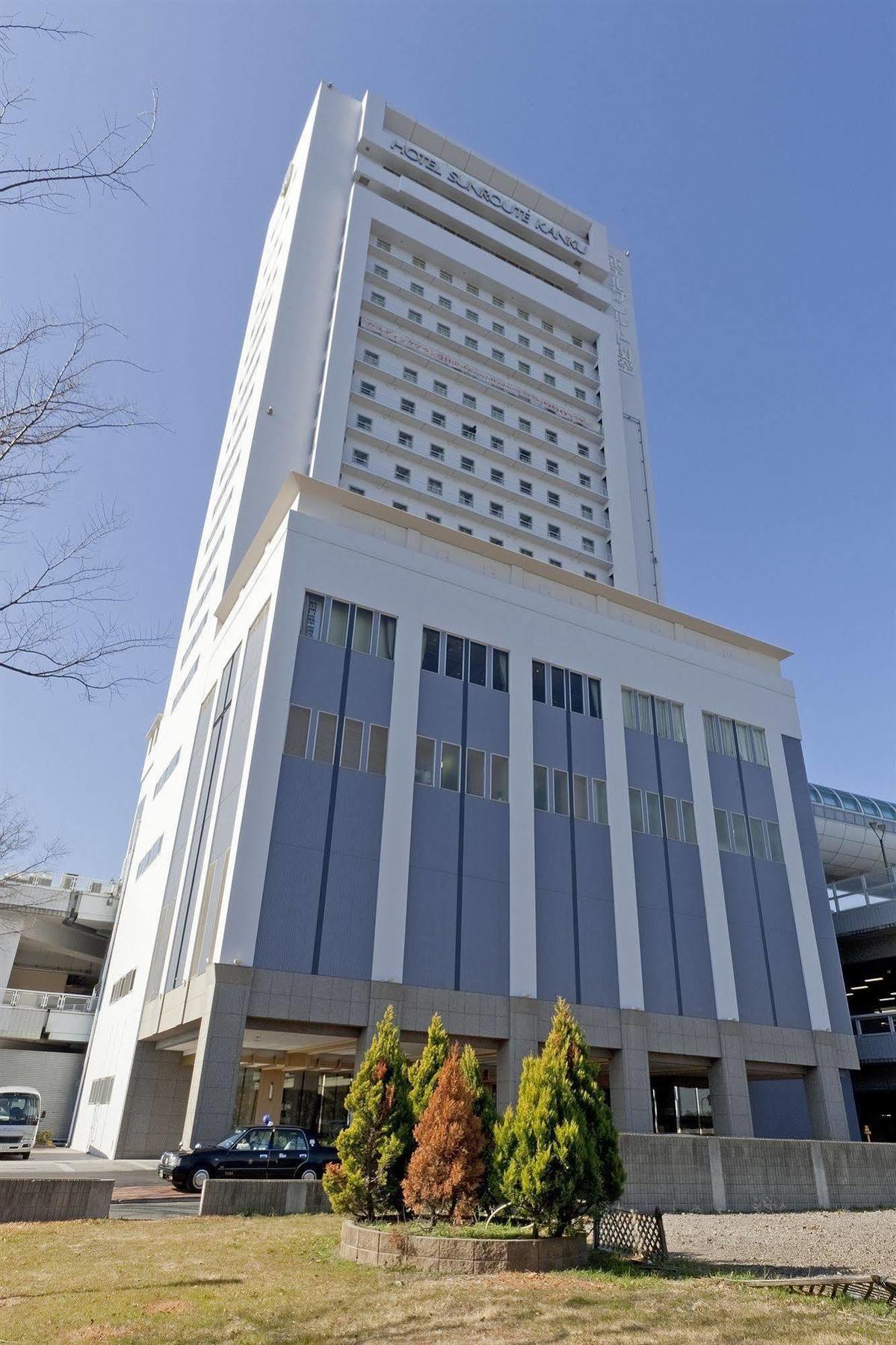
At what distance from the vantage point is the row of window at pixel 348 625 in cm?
2914

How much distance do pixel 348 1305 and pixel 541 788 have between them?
74.4 feet

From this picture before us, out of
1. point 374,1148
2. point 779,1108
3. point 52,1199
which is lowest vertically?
point 52,1199

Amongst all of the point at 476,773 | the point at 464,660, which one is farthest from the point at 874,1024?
the point at 464,660

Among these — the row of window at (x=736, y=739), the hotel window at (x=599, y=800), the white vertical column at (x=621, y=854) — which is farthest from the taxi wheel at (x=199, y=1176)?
the row of window at (x=736, y=739)

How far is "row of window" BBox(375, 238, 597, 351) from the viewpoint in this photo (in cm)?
5400

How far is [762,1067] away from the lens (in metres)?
32.8

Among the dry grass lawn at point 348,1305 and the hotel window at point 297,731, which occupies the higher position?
the hotel window at point 297,731

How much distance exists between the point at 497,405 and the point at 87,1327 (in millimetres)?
50225

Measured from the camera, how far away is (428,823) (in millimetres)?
28328

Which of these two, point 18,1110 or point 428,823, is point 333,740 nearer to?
point 428,823

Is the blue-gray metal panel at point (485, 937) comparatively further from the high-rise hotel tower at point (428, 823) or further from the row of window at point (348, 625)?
the row of window at point (348, 625)

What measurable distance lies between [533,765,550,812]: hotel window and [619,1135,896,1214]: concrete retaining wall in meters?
12.6

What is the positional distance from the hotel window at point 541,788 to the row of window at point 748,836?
811cm

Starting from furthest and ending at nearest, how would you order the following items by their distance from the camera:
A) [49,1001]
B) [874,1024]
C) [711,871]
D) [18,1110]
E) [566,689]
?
[49,1001] → [874,1024] → [566,689] → [711,871] → [18,1110]
